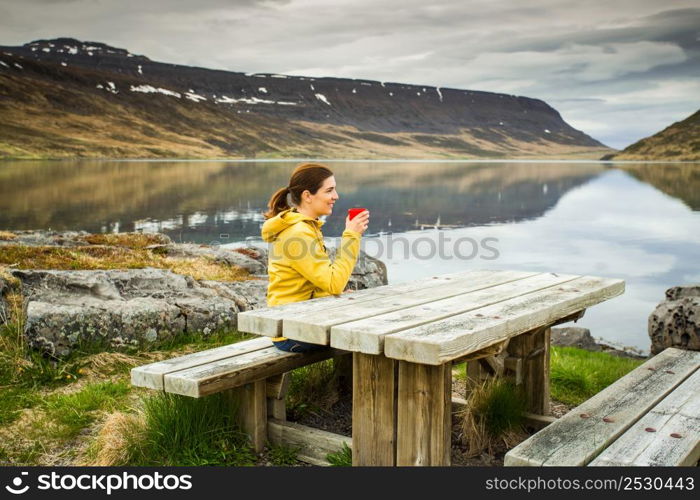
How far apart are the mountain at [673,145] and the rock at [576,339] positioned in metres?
135

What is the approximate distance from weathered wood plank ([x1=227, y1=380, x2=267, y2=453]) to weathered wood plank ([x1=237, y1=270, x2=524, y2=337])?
2.11ft

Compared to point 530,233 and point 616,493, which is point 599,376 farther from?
point 530,233

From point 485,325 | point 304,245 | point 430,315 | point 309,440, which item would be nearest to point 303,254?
point 304,245

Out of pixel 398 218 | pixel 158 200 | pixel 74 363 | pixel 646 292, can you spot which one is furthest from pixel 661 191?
pixel 74 363

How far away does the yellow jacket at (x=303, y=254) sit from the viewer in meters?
4.11

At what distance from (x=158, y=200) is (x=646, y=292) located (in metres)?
28.4

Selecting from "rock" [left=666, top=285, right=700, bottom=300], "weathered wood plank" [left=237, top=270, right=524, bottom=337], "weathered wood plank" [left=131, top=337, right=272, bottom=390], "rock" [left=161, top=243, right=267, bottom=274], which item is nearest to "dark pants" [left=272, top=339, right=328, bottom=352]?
"weathered wood plank" [left=131, top=337, right=272, bottom=390]

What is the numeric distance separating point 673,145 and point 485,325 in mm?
161624

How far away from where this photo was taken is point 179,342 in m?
6.61

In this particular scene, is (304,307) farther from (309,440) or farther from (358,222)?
(309,440)

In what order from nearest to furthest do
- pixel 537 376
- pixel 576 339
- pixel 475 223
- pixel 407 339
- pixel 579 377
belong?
pixel 407 339, pixel 537 376, pixel 579 377, pixel 576 339, pixel 475 223

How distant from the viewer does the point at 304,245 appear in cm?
410

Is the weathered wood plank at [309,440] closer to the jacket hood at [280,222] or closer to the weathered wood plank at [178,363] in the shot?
the weathered wood plank at [178,363]

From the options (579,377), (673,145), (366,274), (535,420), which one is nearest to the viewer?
(535,420)
